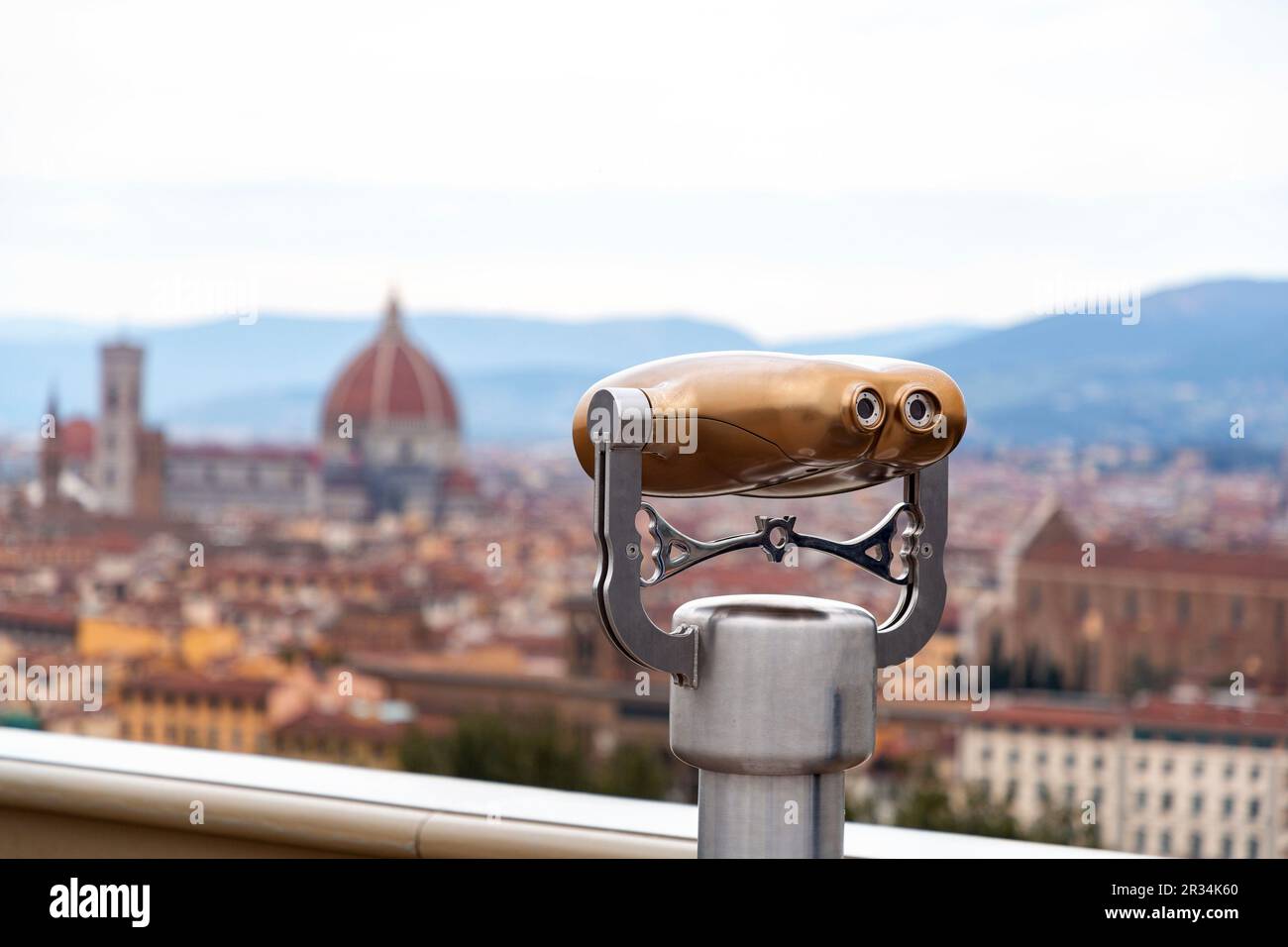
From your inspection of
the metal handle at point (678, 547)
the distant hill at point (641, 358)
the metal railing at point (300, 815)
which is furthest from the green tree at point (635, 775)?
the metal handle at point (678, 547)

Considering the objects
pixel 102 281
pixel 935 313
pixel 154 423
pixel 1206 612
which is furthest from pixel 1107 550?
pixel 154 423

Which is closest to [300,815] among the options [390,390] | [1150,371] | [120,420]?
[1150,371]

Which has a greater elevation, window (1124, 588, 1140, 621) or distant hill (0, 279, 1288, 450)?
distant hill (0, 279, 1288, 450)

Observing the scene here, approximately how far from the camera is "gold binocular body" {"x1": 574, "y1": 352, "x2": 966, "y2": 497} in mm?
478

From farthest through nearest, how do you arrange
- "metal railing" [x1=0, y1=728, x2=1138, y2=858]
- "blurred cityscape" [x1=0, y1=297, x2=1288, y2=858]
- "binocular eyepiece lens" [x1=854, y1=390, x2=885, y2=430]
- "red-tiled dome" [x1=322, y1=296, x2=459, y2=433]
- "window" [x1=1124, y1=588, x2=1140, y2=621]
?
"red-tiled dome" [x1=322, y1=296, x2=459, y2=433] → "window" [x1=1124, y1=588, x2=1140, y2=621] → "blurred cityscape" [x1=0, y1=297, x2=1288, y2=858] → "metal railing" [x1=0, y1=728, x2=1138, y2=858] → "binocular eyepiece lens" [x1=854, y1=390, x2=885, y2=430]

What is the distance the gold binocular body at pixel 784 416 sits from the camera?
0.48 metres

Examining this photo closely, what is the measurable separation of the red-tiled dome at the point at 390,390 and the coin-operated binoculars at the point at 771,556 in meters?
33.0

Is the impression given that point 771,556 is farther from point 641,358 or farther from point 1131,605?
point 1131,605

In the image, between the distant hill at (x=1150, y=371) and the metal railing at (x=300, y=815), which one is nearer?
the metal railing at (x=300, y=815)

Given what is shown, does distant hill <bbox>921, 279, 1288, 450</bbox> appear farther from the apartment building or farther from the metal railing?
the metal railing

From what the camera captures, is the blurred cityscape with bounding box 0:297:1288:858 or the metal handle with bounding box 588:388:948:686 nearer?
the metal handle with bounding box 588:388:948:686

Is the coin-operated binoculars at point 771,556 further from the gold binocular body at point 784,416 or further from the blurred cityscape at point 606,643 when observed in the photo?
the blurred cityscape at point 606,643

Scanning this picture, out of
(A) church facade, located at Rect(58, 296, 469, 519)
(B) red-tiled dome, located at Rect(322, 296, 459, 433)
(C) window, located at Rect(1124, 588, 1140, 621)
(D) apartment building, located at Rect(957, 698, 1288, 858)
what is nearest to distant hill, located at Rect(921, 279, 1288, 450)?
(C) window, located at Rect(1124, 588, 1140, 621)

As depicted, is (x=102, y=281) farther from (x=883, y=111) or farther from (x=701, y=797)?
(x=701, y=797)
